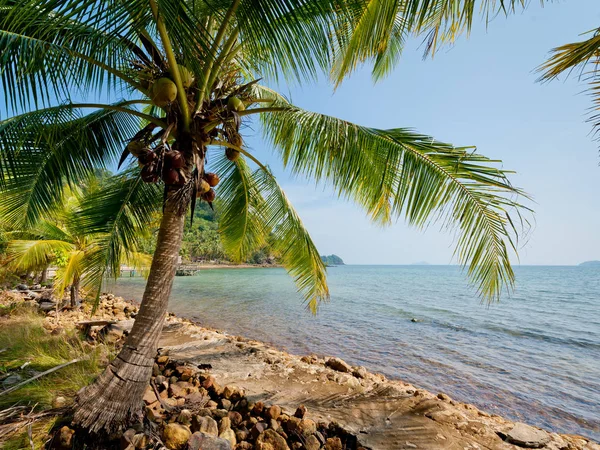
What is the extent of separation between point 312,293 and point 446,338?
7813 millimetres

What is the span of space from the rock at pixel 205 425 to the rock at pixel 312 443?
779 mm

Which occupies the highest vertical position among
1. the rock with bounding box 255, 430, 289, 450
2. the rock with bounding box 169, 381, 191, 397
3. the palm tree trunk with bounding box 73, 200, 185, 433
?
the palm tree trunk with bounding box 73, 200, 185, 433

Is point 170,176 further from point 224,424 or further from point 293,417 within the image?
point 293,417

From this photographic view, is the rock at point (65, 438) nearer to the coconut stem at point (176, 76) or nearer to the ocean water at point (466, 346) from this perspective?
the coconut stem at point (176, 76)

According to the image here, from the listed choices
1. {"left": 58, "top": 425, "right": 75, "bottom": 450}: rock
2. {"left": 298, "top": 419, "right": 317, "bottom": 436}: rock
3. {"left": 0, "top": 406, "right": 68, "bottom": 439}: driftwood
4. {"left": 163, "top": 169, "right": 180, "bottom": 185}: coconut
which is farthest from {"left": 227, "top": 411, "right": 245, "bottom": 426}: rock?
{"left": 163, "top": 169, "right": 180, "bottom": 185}: coconut

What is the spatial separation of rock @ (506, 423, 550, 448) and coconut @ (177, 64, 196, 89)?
443cm

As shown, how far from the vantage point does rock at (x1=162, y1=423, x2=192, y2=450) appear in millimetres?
2404

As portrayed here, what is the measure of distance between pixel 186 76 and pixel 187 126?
49 centimetres

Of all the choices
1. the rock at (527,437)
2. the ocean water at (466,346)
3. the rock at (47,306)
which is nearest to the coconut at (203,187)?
the rock at (527,437)

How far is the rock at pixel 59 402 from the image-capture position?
2.82 metres

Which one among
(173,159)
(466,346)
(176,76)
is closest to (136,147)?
(173,159)

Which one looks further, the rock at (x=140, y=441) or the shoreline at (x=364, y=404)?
the shoreline at (x=364, y=404)

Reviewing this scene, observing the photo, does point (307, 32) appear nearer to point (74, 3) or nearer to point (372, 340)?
point (74, 3)

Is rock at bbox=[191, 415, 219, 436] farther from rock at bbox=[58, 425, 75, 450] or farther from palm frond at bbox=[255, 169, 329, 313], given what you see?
palm frond at bbox=[255, 169, 329, 313]
